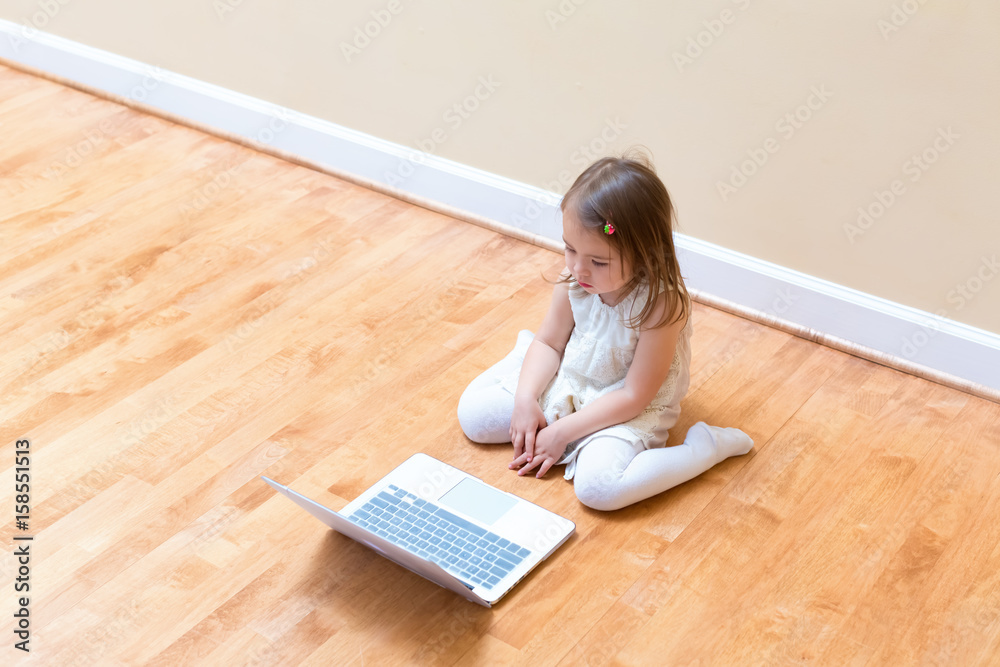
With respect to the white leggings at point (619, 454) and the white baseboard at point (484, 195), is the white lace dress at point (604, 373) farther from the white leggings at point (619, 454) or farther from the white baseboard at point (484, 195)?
the white baseboard at point (484, 195)

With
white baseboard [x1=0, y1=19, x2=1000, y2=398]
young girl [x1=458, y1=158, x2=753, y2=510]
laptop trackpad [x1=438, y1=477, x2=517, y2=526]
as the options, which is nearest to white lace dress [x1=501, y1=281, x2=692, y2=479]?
young girl [x1=458, y1=158, x2=753, y2=510]

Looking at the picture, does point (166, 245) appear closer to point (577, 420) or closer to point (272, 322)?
point (272, 322)

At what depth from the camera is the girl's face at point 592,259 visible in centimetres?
129

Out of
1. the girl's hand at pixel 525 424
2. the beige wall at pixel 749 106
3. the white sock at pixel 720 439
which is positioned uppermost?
the beige wall at pixel 749 106

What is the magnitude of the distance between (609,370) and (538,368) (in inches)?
4.3

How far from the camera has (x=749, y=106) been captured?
1.64 m

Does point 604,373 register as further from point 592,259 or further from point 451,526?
point 451,526

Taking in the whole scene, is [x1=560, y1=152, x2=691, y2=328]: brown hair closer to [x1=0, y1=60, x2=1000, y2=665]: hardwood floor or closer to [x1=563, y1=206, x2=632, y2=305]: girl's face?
[x1=563, y1=206, x2=632, y2=305]: girl's face

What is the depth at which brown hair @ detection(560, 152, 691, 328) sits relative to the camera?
128 cm

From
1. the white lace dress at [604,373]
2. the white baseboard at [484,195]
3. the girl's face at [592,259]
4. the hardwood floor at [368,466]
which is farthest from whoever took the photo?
the white baseboard at [484,195]

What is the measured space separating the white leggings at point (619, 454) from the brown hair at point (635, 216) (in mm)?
185

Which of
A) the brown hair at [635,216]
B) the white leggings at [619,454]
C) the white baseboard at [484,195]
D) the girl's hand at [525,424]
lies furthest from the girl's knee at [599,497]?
the white baseboard at [484,195]

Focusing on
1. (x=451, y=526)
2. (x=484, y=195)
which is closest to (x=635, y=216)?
(x=451, y=526)

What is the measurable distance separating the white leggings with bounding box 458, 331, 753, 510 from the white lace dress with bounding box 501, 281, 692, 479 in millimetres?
26
